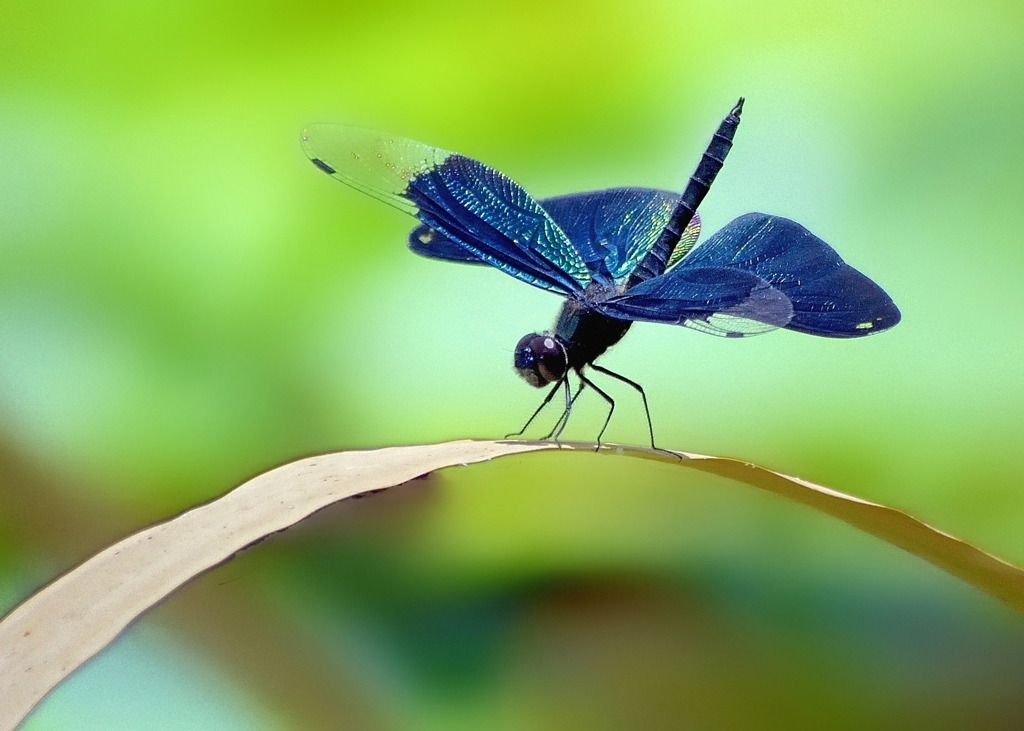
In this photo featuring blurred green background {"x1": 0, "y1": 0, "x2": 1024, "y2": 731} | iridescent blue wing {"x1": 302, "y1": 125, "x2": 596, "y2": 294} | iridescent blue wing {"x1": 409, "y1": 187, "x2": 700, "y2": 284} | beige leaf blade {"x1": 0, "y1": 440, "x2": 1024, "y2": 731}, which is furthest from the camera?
iridescent blue wing {"x1": 409, "y1": 187, "x2": 700, "y2": 284}

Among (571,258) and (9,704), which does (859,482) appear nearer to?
(571,258)

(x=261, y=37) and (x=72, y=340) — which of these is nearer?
(x=72, y=340)

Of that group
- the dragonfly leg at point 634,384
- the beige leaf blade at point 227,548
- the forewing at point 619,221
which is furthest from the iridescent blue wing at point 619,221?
the beige leaf blade at point 227,548

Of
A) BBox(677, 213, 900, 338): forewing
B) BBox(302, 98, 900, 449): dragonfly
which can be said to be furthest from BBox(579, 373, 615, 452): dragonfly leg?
BBox(677, 213, 900, 338): forewing

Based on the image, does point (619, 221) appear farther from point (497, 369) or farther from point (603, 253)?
point (497, 369)

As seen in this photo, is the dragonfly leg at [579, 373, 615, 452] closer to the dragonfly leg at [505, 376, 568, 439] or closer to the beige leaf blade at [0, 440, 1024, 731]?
the dragonfly leg at [505, 376, 568, 439]

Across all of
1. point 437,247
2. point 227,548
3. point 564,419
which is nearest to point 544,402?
point 564,419

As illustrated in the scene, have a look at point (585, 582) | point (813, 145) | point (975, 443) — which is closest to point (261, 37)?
point (813, 145)
